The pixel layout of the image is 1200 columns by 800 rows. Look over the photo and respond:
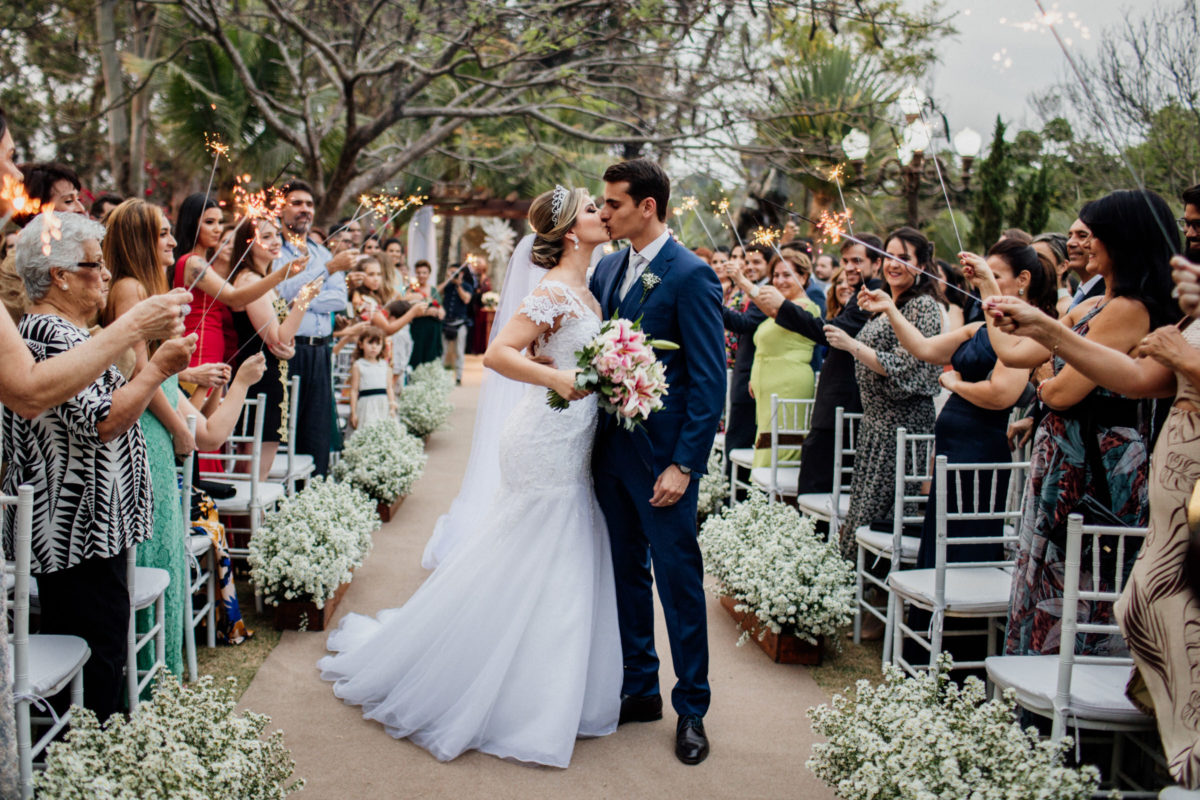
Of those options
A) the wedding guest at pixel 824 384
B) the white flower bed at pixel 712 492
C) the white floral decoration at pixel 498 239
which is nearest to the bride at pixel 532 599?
the wedding guest at pixel 824 384

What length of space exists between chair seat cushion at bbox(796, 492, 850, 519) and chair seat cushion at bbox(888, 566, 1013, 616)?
3.62 ft

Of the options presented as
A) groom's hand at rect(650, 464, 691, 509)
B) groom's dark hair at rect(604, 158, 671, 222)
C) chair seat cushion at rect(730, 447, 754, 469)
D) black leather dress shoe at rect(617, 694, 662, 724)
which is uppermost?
groom's dark hair at rect(604, 158, 671, 222)

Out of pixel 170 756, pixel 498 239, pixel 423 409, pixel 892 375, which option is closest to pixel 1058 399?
pixel 892 375

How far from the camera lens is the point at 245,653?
420 cm

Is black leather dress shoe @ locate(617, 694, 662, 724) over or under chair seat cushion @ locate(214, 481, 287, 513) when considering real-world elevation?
under

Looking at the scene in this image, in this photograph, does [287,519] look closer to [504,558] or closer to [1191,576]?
[504,558]

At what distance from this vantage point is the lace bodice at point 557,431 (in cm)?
347

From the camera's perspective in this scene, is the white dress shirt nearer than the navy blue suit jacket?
No

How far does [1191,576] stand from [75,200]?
444 cm

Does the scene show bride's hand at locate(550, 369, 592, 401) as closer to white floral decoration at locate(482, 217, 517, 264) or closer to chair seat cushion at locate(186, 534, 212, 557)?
chair seat cushion at locate(186, 534, 212, 557)

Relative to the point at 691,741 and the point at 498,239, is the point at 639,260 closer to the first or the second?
the point at 691,741

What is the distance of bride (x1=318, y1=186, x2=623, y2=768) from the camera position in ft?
10.7

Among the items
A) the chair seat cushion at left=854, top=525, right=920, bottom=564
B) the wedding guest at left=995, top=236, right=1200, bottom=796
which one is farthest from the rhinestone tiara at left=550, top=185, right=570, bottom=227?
the chair seat cushion at left=854, top=525, right=920, bottom=564

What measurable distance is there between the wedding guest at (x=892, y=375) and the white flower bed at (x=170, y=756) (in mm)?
3136
